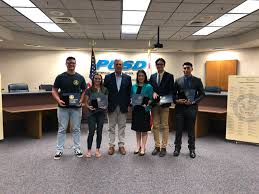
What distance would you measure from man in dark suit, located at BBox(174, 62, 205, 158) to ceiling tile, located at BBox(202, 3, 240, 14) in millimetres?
2149

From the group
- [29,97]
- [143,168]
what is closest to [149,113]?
[143,168]

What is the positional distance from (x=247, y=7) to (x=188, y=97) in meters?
2.97

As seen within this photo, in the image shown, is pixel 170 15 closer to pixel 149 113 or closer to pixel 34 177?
pixel 149 113

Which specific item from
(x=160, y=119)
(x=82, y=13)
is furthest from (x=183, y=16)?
(x=160, y=119)

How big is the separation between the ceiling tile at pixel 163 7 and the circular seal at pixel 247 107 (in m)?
2.35

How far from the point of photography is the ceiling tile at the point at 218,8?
16.3 feet

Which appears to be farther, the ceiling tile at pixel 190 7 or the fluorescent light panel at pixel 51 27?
the fluorescent light panel at pixel 51 27

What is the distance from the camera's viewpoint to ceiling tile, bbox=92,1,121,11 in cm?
483

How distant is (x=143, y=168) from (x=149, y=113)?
33.7 inches

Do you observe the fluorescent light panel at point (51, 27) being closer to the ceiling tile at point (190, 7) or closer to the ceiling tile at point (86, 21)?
the ceiling tile at point (86, 21)

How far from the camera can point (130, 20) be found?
21.1 feet

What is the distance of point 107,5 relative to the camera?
502 centimetres

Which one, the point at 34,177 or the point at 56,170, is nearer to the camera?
the point at 34,177

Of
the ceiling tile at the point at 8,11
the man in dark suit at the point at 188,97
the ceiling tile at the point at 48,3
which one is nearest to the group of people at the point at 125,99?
the man in dark suit at the point at 188,97
